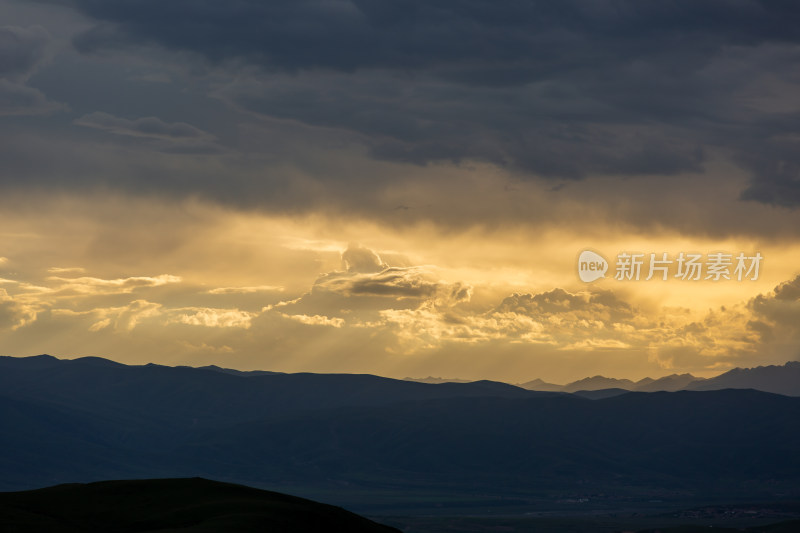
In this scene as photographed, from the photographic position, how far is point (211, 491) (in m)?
132

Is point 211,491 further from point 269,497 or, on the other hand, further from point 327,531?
point 327,531

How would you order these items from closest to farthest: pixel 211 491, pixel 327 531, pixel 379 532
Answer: pixel 327 531
pixel 379 532
pixel 211 491

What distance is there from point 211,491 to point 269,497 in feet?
29.5

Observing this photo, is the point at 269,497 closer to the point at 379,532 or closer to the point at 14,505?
the point at 379,532

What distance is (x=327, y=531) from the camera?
11338 cm

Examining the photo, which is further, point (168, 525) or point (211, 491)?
point (211, 491)

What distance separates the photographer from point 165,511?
123 m

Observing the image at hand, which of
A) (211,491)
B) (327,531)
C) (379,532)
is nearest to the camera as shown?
(327,531)

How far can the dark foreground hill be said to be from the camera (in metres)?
107

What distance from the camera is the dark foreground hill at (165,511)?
107 metres

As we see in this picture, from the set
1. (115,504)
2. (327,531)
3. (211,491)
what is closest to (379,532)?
(327,531)

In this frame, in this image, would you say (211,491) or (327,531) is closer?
(327,531)

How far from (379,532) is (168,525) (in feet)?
86.6

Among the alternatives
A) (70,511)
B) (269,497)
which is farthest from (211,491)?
(70,511)
